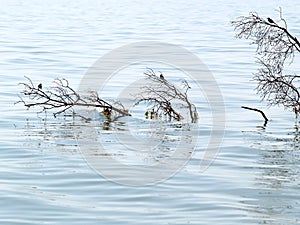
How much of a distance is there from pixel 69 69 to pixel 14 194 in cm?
1272

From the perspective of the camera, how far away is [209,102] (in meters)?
17.1

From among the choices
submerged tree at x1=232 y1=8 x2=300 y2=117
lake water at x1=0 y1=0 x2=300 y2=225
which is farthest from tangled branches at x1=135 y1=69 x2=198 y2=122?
submerged tree at x1=232 y1=8 x2=300 y2=117

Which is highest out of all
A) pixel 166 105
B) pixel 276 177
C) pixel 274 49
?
pixel 274 49

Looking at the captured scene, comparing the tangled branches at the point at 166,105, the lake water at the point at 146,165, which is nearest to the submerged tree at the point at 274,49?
the lake water at the point at 146,165

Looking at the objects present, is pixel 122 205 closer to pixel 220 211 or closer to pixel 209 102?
pixel 220 211

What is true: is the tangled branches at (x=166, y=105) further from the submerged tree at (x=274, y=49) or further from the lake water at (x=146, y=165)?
the submerged tree at (x=274, y=49)

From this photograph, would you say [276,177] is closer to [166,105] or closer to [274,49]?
[274,49]

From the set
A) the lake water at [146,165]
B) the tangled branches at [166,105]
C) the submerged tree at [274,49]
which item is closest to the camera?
the lake water at [146,165]

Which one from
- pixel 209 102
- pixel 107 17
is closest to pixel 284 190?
pixel 209 102

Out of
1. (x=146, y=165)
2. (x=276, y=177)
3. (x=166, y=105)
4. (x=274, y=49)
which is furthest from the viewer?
(x=166, y=105)

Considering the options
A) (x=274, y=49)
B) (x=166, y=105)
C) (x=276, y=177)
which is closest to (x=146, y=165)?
(x=276, y=177)

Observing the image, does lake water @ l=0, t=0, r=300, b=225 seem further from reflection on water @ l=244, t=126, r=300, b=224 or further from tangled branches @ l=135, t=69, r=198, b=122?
tangled branches @ l=135, t=69, r=198, b=122

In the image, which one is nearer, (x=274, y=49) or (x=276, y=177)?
(x=276, y=177)

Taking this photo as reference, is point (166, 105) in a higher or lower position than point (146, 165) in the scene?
higher
